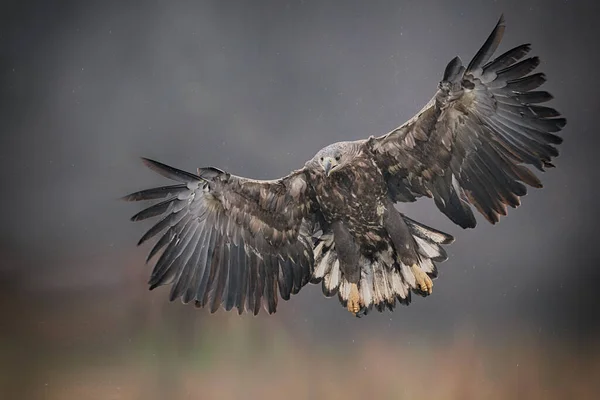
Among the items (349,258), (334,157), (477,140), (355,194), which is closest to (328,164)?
(334,157)

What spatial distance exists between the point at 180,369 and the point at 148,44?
6.56ft

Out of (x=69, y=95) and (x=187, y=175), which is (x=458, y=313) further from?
(x=69, y=95)

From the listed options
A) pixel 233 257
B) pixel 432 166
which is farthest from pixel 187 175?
pixel 432 166

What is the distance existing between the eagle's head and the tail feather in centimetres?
46

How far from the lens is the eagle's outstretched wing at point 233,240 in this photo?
3406mm

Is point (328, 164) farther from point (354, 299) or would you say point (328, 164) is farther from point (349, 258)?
point (354, 299)

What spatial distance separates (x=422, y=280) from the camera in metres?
3.40

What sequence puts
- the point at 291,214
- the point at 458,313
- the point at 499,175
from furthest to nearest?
the point at 458,313 → the point at 291,214 → the point at 499,175

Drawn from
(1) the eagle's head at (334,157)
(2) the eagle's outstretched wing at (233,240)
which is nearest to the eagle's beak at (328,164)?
(1) the eagle's head at (334,157)

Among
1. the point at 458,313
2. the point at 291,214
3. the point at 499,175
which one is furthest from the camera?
the point at 458,313

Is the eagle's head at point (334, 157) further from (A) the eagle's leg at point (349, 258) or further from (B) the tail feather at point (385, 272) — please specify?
(B) the tail feather at point (385, 272)

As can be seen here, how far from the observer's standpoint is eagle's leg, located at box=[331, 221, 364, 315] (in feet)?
11.3

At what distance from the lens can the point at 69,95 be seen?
4.38m

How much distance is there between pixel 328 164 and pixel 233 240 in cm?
73
